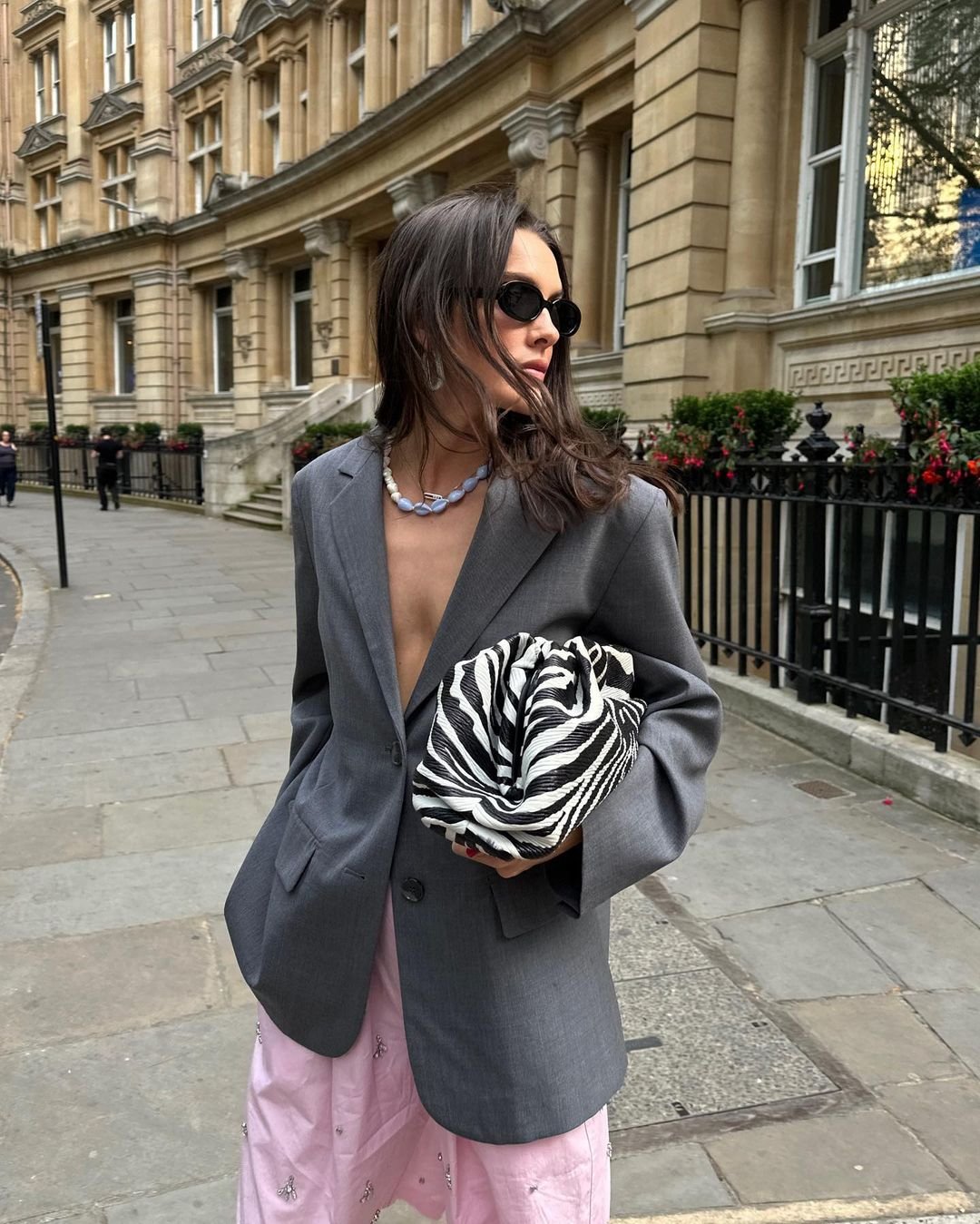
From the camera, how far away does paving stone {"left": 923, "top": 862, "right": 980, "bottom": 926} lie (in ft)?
11.9

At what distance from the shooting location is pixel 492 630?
1.43 meters

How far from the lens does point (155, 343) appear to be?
29.7 meters

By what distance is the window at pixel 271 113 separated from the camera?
995 inches

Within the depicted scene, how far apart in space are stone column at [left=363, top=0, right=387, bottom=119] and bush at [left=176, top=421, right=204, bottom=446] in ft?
32.6

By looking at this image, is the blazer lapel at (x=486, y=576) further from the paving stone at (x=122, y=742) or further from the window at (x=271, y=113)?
the window at (x=271, y=113)

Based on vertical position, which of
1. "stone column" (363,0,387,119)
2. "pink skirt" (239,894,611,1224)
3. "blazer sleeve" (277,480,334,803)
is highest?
"stone column" (363,0,387,119)

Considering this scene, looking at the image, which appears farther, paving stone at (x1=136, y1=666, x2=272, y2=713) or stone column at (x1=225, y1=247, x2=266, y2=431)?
stone column at (x1=225, y1=247, x2=266, y2=431)

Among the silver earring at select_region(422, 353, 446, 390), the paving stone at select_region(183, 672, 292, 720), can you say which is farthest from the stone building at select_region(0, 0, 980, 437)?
the paving stone at select_region(183, 672, 292, 720)

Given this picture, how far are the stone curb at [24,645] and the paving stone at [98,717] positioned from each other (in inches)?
4.6

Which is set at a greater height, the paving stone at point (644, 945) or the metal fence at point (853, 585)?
the metal fence at point (853, 585)

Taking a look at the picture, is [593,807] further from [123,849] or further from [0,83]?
Answer: [0,83]

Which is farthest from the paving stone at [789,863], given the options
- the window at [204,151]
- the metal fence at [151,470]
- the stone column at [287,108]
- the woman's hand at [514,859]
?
the window at [204,151]

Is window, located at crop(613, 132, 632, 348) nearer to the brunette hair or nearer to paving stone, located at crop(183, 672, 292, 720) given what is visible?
paving stone, located at crop(183, 672, 292, 720)

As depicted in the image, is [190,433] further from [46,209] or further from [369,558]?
[369,558]
